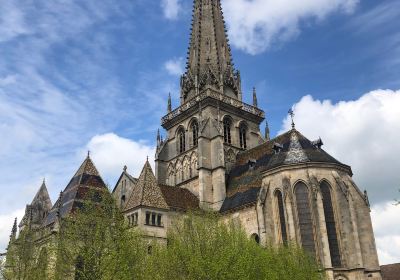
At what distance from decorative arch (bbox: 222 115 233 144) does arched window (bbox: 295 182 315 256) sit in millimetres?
14668

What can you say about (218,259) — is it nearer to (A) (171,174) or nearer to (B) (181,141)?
(A) (171,174)

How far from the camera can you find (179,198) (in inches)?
1502

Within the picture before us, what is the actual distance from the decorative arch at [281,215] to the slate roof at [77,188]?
13523 mm

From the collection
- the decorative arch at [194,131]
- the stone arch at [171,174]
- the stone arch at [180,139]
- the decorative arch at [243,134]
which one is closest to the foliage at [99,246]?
the stone arch at [171,174]

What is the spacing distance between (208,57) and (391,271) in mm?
30595

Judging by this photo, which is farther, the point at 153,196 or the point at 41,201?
the point at 41,201

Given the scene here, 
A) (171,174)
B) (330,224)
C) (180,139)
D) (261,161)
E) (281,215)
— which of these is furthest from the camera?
(180,139)

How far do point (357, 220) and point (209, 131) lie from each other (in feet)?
56.4

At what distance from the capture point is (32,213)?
43375mm

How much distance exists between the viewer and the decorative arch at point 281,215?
102ft

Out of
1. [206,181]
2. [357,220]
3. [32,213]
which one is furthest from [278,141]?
[32,213]

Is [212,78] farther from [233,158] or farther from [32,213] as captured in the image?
[32,213]

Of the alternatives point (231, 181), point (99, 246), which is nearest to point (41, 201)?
point (231, 181)

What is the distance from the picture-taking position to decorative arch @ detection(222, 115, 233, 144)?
44.9 metres
